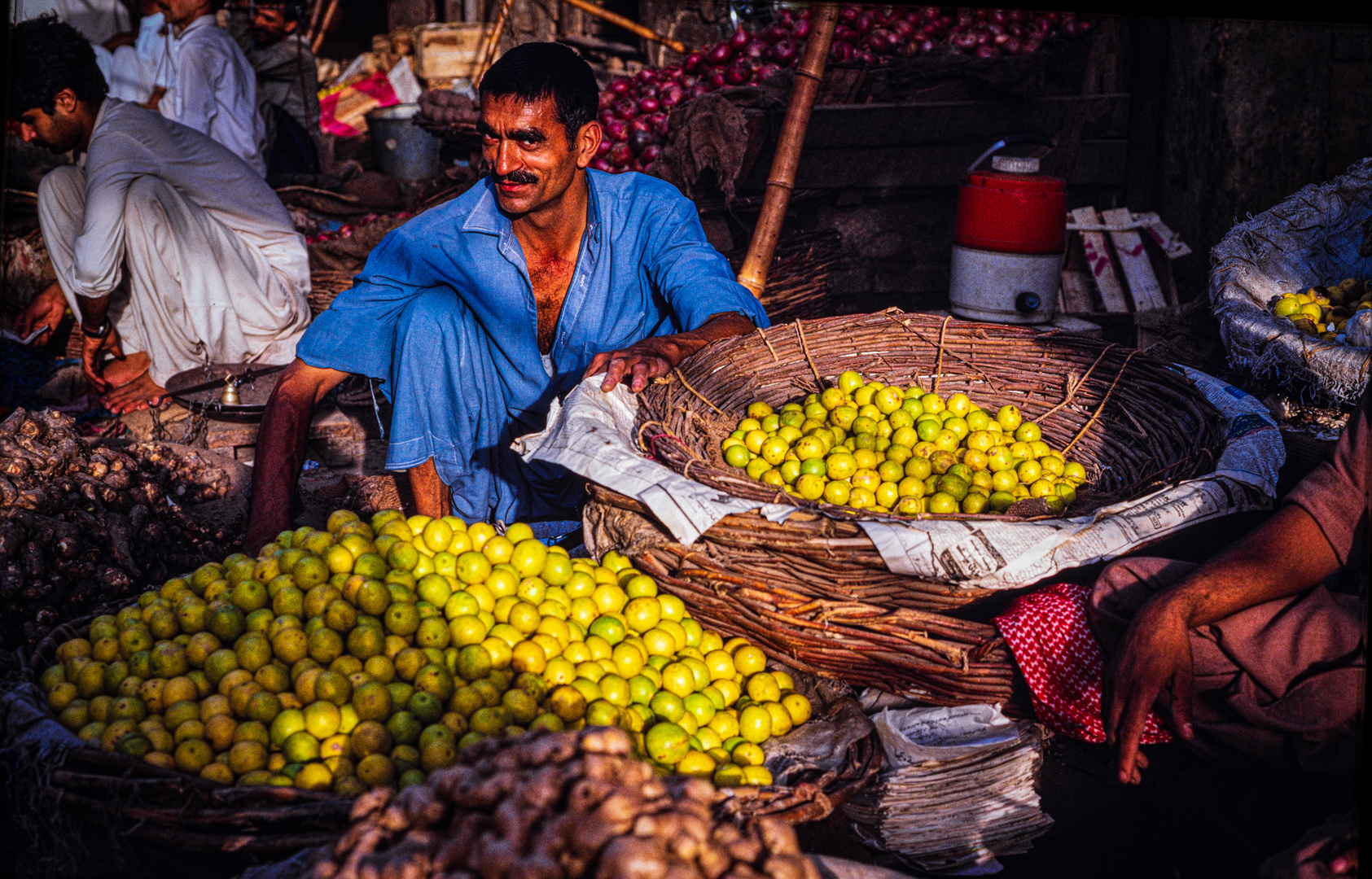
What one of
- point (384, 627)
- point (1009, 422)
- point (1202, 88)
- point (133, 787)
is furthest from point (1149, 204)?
point (133, 787)

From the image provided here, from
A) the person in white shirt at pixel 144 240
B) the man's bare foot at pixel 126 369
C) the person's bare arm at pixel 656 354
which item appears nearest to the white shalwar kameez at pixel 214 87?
the person in white shirt at pixel 144 240

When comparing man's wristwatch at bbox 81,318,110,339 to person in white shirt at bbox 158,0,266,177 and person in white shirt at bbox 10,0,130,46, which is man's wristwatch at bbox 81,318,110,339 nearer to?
person in white shirt at bbox 158,0,266,177

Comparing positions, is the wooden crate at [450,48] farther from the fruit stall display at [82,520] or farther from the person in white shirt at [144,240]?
the fruit stall display at [82,520]

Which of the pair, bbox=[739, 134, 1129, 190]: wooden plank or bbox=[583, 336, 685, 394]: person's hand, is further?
bbox=[739, 134, 1129, 190]: wooden plank

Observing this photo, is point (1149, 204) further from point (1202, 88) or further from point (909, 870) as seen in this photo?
point (909, 870)

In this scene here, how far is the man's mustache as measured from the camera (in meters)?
2.99

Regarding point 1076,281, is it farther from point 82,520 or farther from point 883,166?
point 82,520

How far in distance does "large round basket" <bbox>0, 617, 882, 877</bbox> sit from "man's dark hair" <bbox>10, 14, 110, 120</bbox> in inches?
146

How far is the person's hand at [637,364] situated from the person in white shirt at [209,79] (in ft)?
16.1

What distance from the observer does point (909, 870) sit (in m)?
2.10

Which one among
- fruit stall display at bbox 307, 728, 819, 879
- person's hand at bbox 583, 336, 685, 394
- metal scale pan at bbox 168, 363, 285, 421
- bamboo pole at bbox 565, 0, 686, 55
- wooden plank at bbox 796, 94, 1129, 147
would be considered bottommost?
metal scale pan at bbox 168, 363, 285, 421

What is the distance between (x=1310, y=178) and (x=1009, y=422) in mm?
2784

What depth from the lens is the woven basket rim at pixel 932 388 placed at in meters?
2.20

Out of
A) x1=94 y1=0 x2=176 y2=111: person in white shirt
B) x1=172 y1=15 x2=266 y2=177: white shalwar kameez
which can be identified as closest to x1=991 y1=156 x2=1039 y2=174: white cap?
x1=172 y1=15 x2=266 y2=177: white shalwar kameez
